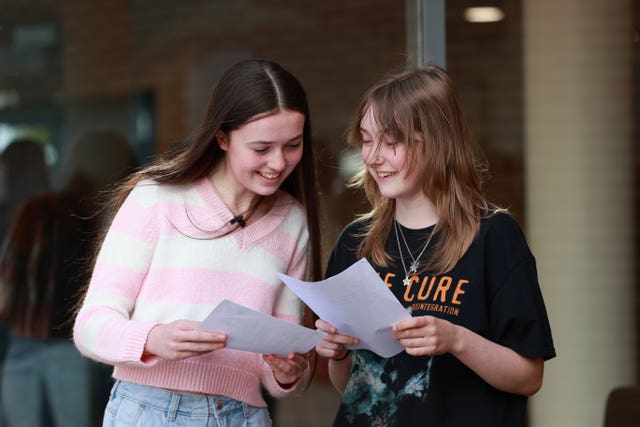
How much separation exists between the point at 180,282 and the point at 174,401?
26cm

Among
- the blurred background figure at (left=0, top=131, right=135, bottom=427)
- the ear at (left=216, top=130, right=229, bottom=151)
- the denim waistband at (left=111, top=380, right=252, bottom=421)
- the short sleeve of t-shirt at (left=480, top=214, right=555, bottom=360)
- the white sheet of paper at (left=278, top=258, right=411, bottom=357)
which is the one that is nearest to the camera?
the white sheet of paper at (left=278, top=258, right=411, bottom=357)

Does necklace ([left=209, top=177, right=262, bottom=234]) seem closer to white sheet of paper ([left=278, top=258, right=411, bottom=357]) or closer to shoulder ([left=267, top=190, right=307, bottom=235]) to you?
shoulder ([left=267, top=190, right=307, bottom=235])

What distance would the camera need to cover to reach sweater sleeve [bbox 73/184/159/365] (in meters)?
1.96

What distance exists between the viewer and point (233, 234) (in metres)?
2.17

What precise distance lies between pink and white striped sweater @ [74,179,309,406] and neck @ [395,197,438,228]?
0.30m

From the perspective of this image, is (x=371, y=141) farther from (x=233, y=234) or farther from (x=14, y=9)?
(x=14, y=9)

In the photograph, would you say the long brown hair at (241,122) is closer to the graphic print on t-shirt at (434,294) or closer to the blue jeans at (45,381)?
the graphic print on t-shirt at (434,294)

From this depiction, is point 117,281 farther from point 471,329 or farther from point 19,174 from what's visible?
point 19,174

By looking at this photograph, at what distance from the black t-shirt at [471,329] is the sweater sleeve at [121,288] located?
530mm

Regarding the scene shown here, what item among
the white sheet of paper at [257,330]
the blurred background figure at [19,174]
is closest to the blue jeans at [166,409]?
the white sheet of paper at [257,330]

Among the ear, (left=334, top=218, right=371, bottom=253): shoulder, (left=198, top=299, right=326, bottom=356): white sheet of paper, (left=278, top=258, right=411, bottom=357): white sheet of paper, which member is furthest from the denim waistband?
the ear

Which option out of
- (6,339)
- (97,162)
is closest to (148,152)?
(97,162)

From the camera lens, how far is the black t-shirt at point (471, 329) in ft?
6.46

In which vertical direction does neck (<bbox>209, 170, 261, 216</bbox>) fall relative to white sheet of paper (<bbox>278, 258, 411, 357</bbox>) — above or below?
above
